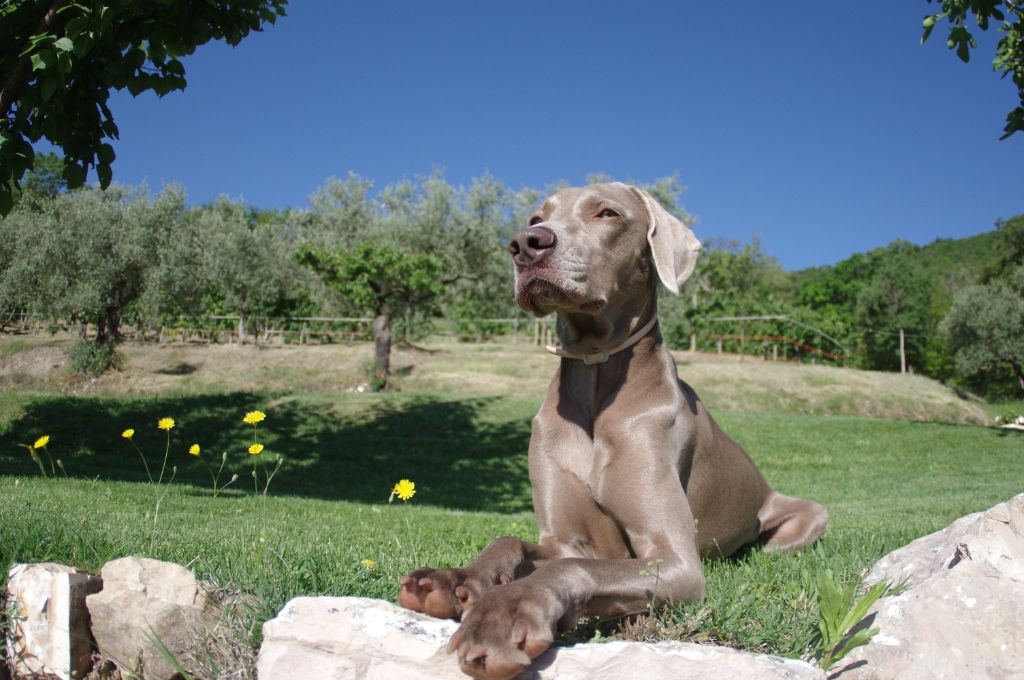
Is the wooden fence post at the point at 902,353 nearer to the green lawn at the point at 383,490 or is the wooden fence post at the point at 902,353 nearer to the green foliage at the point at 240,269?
the green lawn at the point at 383,490

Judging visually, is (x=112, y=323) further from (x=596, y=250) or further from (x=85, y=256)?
(x=596, y=250)

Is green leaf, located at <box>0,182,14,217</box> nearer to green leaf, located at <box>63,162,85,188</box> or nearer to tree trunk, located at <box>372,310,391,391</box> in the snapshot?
green leaf, located at <box>63,162,85,188</box>

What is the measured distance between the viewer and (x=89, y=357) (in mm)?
17609

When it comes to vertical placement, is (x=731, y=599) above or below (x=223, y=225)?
below

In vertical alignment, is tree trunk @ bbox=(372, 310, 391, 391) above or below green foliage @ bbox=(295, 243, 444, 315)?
below

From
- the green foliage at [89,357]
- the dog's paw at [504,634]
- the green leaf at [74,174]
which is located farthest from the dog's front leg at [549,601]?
the green foliage at [89,357]

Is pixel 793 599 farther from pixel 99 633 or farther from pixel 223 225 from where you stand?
pixel 223 225

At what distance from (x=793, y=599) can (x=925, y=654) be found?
1.76 feet

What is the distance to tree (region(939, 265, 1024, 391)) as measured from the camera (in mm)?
25364

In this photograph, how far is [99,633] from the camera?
232cm

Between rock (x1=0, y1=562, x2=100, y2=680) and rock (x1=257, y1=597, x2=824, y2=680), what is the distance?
2.84 ft

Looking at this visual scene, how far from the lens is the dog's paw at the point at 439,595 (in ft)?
6.23

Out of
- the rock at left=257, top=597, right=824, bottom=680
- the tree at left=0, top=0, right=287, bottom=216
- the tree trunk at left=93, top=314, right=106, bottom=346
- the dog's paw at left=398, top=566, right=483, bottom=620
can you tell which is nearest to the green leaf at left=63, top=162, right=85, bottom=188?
the tree at left=0, top=0, right=287, bottom=216

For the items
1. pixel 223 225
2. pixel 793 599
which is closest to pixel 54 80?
pixel 793 599
